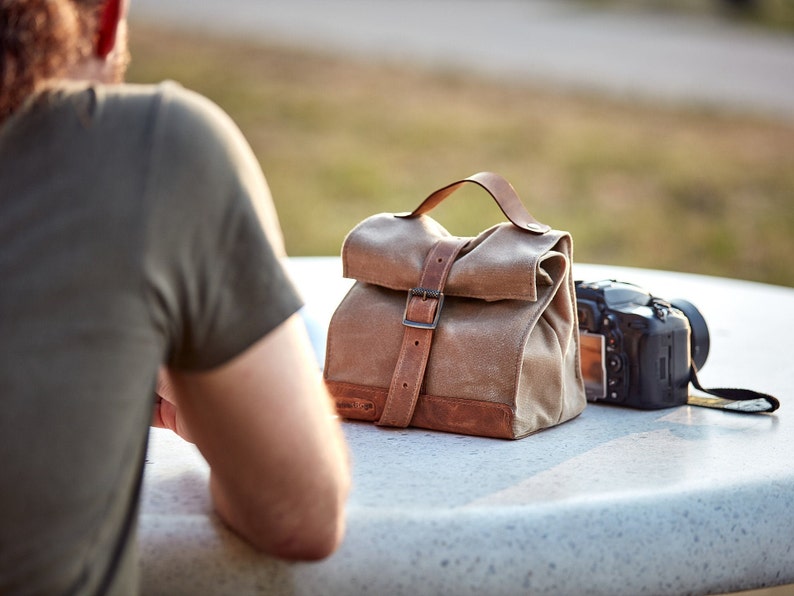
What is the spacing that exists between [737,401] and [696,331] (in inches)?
5.7

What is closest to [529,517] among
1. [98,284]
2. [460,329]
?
[460,329]

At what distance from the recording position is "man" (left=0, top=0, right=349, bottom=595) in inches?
34.1

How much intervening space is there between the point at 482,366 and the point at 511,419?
9cm

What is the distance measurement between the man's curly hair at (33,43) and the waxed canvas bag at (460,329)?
0.84 m

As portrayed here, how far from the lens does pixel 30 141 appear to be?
0.89 meters

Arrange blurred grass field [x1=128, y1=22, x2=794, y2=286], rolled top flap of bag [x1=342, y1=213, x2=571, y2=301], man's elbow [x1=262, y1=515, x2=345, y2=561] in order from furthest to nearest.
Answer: blurred grass field [x1=128, y1=22, x2=794, y2=286] < rolled top flap of bag [x1=342, y1=213, x2=571, y2=301] < man's elbow [x1=262, y1=515, x2=345, y2=561]

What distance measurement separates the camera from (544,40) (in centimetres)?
948

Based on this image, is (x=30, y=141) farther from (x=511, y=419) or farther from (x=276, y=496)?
(x=511, y=419)

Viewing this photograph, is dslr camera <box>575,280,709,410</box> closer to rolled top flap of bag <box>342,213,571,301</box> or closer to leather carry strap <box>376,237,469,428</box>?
rolled top flap of bag <box>342,213,571,301</box>

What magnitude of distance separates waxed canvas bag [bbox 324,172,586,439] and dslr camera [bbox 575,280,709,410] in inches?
3.6

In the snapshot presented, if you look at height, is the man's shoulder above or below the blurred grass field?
above

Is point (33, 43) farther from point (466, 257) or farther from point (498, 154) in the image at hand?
point (498, 154)

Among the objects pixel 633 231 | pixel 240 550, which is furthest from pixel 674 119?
pixel 240 550

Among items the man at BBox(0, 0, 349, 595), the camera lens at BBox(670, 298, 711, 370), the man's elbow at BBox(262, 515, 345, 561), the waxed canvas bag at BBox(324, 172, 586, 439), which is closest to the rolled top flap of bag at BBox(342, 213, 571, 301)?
the waxed canvas bag at BBox(324, 172, 586, 439)
